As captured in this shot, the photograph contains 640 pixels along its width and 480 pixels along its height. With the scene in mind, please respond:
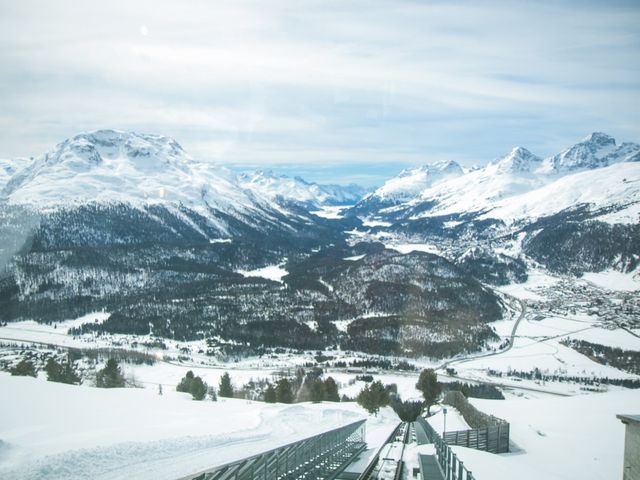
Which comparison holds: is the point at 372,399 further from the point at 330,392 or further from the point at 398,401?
the point at 398,401

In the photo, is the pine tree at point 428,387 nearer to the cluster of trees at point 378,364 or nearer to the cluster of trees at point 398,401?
the cluster of trees at point 398,401

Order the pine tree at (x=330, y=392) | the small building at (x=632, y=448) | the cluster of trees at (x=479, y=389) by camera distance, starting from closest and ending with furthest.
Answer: the small building at (x=632, y=448) < the pine tree at (x=330, y=392) < the cluster of trees at (x=479, y=389)

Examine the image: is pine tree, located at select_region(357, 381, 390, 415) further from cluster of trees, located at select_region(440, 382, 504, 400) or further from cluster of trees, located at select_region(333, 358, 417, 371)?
cluster of trees, located at select_region(333, 358, 417, 371)

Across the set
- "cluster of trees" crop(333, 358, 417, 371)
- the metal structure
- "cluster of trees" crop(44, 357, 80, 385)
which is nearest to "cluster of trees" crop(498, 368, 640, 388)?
"cluster of trees" crop(333, 358, 417, 371)

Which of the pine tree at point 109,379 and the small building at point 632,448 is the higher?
the small building at point 632,448

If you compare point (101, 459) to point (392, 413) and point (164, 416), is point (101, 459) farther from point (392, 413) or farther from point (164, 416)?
point (392, 413)

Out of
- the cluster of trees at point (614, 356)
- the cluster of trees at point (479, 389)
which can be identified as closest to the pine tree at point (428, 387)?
the cluster of trees at point (479, 389)

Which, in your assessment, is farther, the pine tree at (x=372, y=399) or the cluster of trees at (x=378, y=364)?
the cluster of trees at (x=378, y=364)
